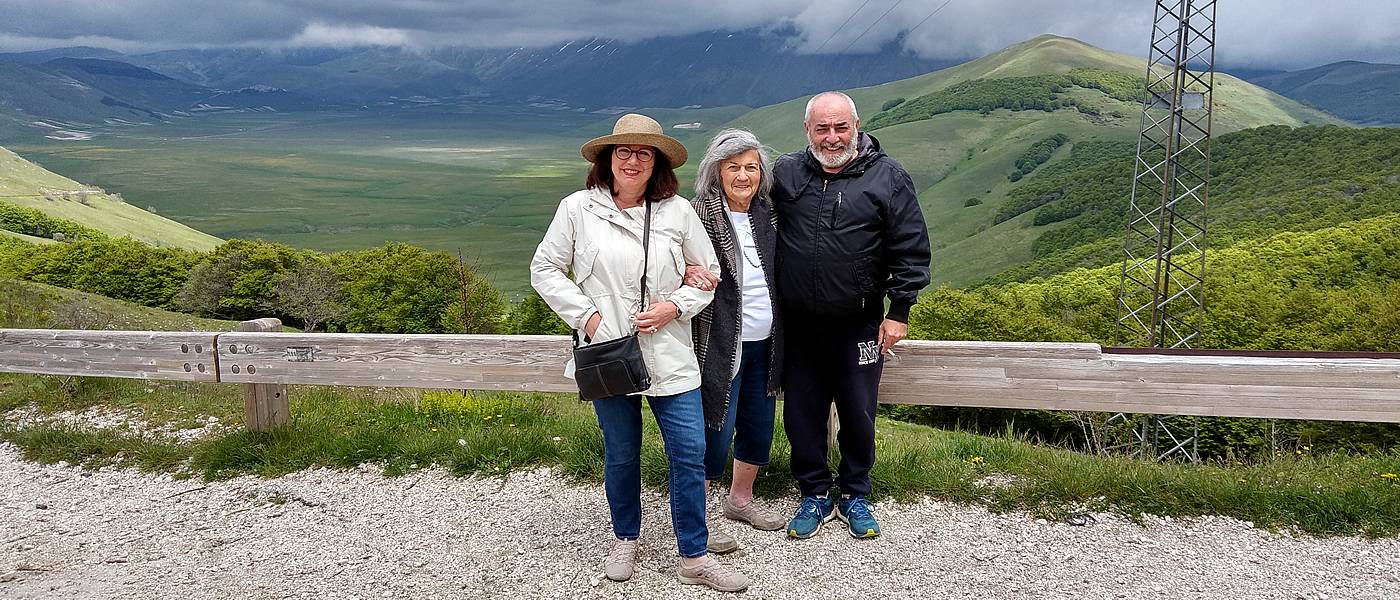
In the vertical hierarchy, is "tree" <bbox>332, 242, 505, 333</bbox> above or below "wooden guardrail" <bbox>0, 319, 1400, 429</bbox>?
below

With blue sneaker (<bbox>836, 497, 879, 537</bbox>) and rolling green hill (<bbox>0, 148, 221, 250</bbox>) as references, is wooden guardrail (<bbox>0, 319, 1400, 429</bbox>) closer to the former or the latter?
blue sneaker (<bbox>836, 497, 879, 537</bbox>)

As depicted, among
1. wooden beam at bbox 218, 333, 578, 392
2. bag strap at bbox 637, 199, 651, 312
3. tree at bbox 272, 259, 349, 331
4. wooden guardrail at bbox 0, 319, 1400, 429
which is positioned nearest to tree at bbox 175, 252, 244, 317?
tree at bbox 272, 259, 349, 331

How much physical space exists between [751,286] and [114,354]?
15.0ft

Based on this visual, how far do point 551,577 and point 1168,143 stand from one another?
24.4 m

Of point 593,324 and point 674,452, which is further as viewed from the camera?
point 674,452

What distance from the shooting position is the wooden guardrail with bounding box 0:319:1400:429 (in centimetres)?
444

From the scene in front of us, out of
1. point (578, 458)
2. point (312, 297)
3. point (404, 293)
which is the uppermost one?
point (578, 458)

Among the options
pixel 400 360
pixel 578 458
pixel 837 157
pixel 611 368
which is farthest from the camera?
pixel 400 360

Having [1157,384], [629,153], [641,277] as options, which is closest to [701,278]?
[641,277]

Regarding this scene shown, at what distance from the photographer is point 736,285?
159 inches

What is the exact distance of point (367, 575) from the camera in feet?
13.9

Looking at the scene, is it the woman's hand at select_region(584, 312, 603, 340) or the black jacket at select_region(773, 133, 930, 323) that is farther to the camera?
the black jacket at select_region(773, 133, 930, 323)

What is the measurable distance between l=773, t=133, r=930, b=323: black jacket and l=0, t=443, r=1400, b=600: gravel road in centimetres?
117

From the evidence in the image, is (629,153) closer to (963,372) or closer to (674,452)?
(674,452)
